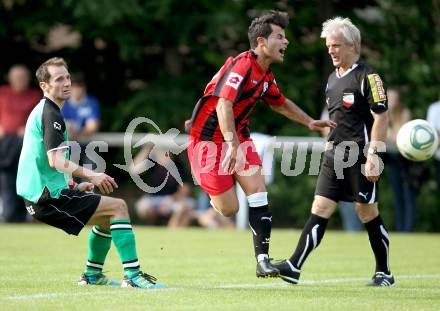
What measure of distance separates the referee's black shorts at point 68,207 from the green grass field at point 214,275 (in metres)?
0.52

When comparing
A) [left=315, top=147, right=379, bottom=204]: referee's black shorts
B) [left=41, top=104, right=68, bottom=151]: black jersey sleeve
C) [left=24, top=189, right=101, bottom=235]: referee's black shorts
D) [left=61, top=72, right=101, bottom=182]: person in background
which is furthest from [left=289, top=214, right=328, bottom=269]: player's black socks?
[left=61, top=72, right=101, bottom=182]: person in background

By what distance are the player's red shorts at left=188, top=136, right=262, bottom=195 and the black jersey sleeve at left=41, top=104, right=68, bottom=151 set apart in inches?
52.7

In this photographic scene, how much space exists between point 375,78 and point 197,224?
911 cm

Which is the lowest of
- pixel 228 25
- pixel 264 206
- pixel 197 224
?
pixel 197 224

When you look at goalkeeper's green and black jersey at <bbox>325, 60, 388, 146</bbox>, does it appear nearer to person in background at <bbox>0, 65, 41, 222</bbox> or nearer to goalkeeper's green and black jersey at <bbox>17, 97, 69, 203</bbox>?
goalkeeper's green and black jersey at <bbox>17, 97, 69, 203</bbox>

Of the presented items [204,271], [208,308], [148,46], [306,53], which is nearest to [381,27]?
[306,53]

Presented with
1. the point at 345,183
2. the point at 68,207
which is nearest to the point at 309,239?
the point at 345,183

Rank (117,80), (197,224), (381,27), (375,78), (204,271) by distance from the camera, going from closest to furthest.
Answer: (375,78)
(204,271)
(197,224)
(381,27)
(117,80)

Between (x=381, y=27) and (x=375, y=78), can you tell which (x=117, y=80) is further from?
(x=375, y=78)

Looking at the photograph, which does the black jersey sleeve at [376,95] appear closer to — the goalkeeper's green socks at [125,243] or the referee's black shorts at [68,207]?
the goalkeeper's green socks at [125,243]

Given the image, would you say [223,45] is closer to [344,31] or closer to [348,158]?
[344,31]

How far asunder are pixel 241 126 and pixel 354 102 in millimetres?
947

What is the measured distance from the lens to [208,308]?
252 inches

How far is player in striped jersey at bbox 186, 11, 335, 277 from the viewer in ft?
25.2
